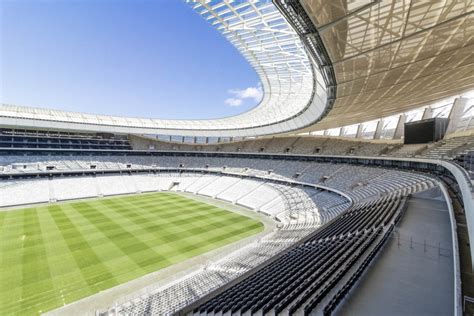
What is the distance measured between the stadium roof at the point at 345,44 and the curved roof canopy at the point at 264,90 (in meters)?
0.09

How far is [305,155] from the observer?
1455 inches

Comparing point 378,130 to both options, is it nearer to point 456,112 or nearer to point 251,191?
point 456,112

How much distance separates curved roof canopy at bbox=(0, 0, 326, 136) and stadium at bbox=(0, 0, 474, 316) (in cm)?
18

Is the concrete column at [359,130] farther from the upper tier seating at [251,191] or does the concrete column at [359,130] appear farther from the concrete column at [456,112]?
the concrete column at [456,112]

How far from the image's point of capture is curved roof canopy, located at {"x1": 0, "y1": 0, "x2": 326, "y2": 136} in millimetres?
13266

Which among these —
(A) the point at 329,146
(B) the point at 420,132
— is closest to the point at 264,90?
(B) the point at 420,132

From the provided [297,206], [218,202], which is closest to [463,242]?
[297,206]

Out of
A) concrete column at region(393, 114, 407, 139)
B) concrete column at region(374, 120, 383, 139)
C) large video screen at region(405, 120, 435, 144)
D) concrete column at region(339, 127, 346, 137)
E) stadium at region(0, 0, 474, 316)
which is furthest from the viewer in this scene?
concrete column at region(339, 127, 346, 137)

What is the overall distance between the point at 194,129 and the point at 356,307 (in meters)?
38.8

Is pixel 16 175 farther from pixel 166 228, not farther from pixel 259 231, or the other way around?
pixel 259 231

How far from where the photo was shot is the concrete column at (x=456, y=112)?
2791 cm

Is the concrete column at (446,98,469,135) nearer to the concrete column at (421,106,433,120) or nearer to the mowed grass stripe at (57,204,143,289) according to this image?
the concrete column at (421,106,433,120)

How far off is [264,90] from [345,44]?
54.4ft

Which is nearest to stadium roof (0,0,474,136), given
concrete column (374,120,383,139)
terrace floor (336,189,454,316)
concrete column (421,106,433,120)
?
terrace floor (336,189,454,316)
